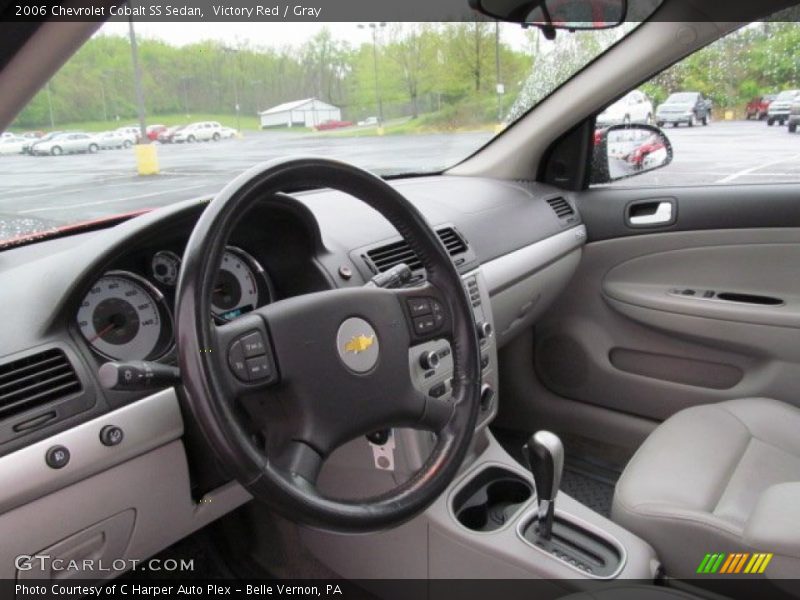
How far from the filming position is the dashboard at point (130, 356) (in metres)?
1.24

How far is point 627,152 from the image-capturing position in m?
2.87

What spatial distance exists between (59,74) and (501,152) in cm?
217

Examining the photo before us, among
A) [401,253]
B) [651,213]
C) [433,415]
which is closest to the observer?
[433,415]

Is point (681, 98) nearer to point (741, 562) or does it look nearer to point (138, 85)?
point (741, 562)

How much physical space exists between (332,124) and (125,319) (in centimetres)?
99

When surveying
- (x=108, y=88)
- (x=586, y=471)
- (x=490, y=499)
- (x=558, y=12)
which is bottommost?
(x=586, y=471)

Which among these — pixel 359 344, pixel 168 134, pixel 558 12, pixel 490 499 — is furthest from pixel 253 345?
pixel 558 12

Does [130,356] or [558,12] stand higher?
[558,12]

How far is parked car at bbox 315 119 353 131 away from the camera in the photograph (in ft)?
6.84

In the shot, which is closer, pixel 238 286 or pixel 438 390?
pixel 238 286

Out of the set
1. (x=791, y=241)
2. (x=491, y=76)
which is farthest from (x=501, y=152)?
(x=791, y=241)

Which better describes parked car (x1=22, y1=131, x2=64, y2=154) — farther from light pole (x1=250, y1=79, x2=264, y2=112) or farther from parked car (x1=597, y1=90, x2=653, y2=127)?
parked car (x1=597, y1=90, x2=653, y2=127)

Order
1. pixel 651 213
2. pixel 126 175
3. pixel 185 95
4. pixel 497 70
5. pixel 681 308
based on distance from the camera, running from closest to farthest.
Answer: pixel 185 95 → pixel 126 175 → pixel 497 70 → pixel 681 308 → pixel 651 213

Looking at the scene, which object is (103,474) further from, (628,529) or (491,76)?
(491,76)
